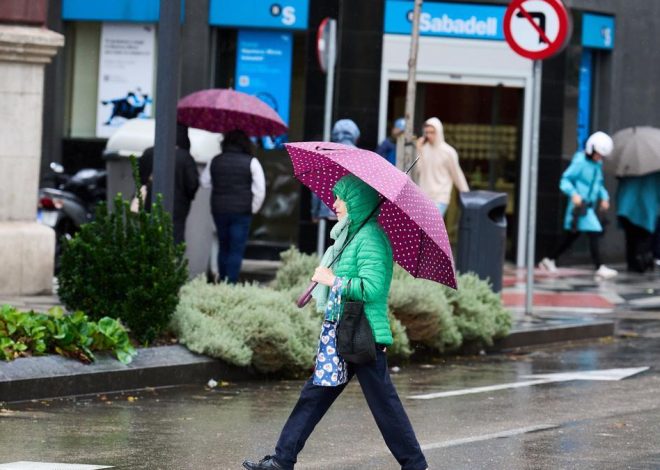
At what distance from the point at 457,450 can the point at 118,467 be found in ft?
5.87

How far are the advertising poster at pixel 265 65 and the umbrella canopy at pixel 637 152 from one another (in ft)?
14.9

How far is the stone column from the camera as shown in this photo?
1470 cm

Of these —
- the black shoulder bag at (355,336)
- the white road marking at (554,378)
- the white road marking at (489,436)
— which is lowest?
the white road marking at (554,378)

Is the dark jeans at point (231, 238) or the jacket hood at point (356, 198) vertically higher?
the jacket hood at point (356, 198)

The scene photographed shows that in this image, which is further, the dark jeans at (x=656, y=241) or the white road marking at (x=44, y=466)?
the dark jeans at (x=656, y=241)

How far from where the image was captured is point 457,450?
825cm

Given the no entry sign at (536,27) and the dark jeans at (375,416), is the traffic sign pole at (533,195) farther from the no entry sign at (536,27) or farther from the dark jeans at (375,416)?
the dark jeans at (375,416)

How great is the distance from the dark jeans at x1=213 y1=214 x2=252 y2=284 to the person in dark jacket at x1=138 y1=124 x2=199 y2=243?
41cm

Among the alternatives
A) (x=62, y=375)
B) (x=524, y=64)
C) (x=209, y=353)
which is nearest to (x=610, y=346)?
(x=209, y=353)

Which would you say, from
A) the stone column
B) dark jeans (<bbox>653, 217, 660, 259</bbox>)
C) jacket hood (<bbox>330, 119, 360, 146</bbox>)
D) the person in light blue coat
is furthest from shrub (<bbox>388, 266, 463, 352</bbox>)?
dark jeans (<bbox>653, 217, 660, 259</bbox>)

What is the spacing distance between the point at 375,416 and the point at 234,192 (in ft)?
26.9

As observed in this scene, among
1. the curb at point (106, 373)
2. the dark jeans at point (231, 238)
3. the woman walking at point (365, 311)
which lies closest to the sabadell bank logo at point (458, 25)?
the dark jeans at point (231, 238)

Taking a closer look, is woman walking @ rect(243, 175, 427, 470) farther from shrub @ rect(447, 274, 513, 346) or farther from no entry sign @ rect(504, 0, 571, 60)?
no entry sign @ rect(504, 0, 571, 60)

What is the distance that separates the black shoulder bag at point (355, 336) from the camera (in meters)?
6.95
